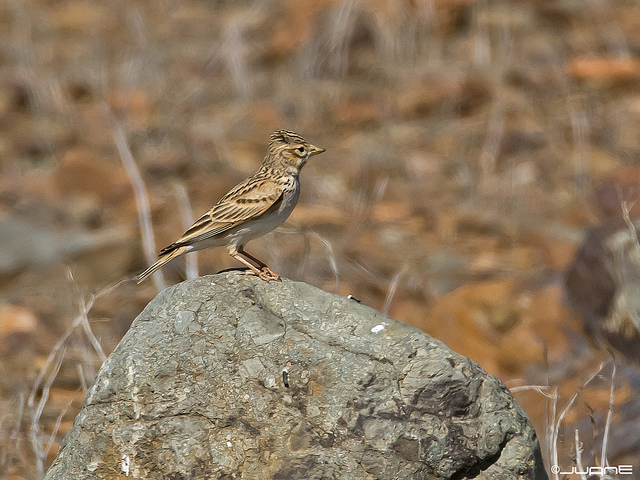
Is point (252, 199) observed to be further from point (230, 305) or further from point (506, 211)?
point (506, 211)

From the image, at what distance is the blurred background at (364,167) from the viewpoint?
29.5 ft

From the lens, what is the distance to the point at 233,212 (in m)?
5.44

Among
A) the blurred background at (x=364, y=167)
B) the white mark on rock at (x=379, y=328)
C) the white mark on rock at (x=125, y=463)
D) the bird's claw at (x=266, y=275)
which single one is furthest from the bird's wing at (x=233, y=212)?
the white mark on rock at (x=125, y=463)

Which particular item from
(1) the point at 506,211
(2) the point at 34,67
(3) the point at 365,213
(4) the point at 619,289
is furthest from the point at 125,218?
(4) the point at 619,289

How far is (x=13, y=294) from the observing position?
11.0m

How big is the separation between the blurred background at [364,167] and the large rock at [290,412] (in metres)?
1.39

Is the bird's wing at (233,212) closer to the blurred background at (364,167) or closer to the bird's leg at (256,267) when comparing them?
the bird's leg at (256,267)

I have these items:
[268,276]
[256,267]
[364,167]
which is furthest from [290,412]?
[364,167]

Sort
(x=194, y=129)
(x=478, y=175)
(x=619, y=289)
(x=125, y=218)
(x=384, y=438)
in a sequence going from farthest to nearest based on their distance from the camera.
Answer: (x=194, y=129), (x=478, y=175), (x=125, y=218), (x=619, y=289), (x=384, y=438)

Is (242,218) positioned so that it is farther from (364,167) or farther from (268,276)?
(364,167)

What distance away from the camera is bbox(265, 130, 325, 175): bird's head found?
580 cm

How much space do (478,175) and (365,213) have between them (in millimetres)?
2243

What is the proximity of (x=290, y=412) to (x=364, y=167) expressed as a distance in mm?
9852

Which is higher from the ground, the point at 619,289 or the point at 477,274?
the point at 619,289
